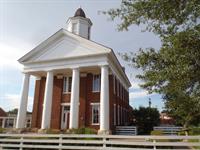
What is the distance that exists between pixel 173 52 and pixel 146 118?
1088 inches

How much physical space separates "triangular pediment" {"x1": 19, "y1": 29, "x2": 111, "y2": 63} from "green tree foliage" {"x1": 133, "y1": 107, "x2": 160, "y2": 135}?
15.9 metres

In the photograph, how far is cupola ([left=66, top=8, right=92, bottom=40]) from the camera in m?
29.1

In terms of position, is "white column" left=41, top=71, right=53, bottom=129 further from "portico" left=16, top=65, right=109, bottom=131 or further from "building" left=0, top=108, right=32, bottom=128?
"building" left=0, top=108, right=32, bottom=128

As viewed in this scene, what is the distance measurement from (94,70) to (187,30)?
17.6 metres

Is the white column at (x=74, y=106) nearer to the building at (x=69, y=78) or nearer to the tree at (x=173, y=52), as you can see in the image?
the building at (x=69, y=78)

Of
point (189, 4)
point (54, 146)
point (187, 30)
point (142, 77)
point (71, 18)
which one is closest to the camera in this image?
point (189, 4)

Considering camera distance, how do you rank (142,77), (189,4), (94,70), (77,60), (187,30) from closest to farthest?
(189,4) < (187,30) < (142,77) < (77,60) < (94,70)

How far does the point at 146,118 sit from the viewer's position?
110 ft

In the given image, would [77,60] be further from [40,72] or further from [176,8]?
[176,8]

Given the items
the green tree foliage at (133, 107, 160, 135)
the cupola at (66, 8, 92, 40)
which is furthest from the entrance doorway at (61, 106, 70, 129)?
the green tree foliage at (133, 107, 160, 135)

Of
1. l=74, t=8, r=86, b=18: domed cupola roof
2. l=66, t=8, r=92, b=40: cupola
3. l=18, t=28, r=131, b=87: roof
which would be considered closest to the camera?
l=18, t=28, r=131, b=87: roof

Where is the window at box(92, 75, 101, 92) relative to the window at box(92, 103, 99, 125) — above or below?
above

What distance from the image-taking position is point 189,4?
7.06 metres

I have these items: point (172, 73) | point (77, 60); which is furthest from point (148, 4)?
point (77, 60)
